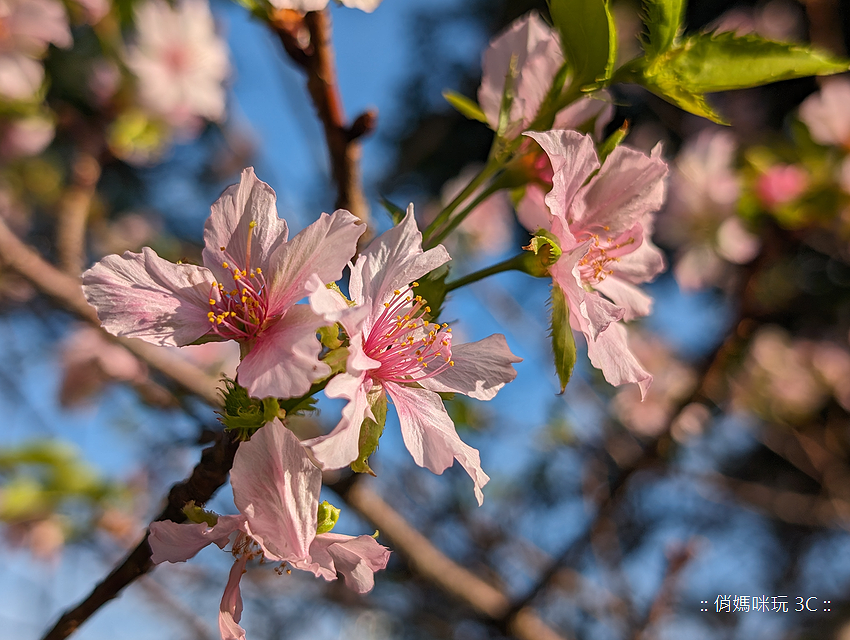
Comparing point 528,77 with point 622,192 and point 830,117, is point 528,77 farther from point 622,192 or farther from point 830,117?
point 830,117

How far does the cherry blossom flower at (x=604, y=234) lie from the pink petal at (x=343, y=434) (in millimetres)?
219

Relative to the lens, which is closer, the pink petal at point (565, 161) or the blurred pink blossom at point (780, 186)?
the pink petal at point (565, 161)

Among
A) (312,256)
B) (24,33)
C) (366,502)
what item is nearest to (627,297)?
(312,256)

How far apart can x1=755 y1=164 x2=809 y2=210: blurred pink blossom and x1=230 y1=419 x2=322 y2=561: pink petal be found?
156 centimetres

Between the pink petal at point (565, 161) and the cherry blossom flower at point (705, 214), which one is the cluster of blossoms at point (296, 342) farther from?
the cherry blossom flower at point (705, 214)

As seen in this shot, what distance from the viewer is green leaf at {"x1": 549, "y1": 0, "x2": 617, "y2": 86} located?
53 cm

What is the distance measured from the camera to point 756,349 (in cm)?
278

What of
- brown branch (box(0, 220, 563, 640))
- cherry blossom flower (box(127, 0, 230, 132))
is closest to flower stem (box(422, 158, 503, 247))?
brown branch (box(0, 220, 563, 640))

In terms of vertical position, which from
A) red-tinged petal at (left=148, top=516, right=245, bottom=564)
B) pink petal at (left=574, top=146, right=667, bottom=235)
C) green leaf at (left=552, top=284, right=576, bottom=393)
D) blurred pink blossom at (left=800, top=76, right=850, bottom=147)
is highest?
pink petal at (left=574, top=146, right=667, bottom=235)

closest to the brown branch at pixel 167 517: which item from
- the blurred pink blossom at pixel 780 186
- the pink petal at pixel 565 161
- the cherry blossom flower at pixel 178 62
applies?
the pink petal at pixel 565 161

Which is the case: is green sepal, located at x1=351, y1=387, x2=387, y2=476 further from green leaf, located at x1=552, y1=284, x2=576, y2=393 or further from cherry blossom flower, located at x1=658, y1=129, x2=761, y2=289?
cherry blossom flower, located at x1=658, y1=129, x2=761, y2=289

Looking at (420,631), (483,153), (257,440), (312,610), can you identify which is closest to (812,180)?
(257,440)

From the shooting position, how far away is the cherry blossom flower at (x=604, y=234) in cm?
53

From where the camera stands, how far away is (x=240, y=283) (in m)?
0.54
